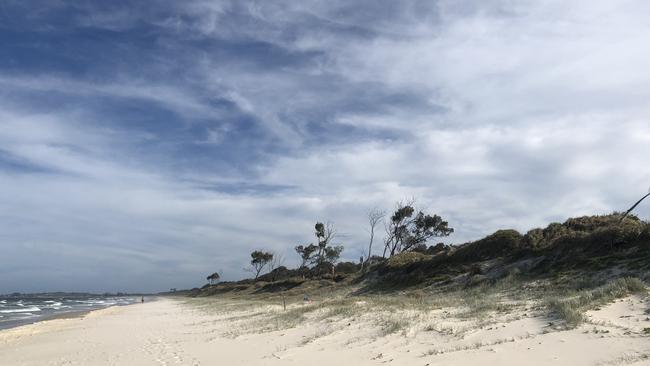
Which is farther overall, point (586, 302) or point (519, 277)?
point (519, 277)

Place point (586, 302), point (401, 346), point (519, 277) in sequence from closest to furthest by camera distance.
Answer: point (401, 346)
point (586, 302)
point (519, 277)

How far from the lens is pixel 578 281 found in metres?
18.0

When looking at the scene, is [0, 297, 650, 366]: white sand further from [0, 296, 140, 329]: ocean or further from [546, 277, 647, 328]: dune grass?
[0, 296, 140, 329]: ocean

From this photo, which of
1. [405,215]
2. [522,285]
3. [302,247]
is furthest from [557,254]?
[302,247]

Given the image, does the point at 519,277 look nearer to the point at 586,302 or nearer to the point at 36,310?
the point at 586,302

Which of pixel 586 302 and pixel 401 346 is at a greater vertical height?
pixel 586 302

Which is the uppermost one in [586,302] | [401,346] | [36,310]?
[36,310]

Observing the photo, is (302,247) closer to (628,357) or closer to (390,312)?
(390,312)

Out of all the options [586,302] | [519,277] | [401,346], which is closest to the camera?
[401,346]

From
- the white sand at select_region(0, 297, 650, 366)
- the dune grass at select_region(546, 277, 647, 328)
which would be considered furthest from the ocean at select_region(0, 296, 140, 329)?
the dune grass at select_region(546, 277, 647, 328)

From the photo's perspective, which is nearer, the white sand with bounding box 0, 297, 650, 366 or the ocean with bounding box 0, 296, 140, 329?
the white sand with bounding box 0, 297, 650, 366

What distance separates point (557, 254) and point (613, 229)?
2.62m

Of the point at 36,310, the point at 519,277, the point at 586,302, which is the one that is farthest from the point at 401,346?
the point at 36,310

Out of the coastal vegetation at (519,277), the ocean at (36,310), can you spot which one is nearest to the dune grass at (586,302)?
the coastal vegetation at (519,277)
